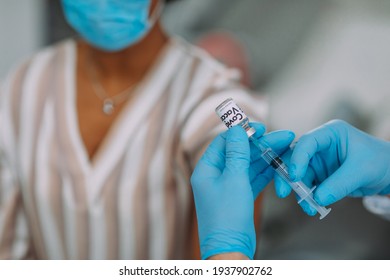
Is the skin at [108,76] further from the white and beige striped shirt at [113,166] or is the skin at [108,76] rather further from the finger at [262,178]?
the finger at [262,178]

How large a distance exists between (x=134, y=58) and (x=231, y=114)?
0.40 metres

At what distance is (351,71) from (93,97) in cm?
73

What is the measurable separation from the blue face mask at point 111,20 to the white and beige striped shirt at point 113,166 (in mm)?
81

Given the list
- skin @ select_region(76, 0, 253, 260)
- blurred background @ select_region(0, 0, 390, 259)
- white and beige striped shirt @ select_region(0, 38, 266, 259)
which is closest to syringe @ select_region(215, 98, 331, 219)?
white and beige striped shirt @ select_region(0, 38, 266, 259)

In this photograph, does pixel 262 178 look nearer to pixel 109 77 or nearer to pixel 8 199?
pixel 109 77

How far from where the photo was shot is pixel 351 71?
1385mm

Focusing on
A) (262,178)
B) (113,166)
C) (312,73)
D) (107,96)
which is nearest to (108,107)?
(107,96)

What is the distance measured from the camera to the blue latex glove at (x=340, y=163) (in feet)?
2.31

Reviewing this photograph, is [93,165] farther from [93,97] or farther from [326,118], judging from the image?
[326,118]

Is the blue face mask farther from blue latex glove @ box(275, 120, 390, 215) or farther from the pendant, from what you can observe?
blue latex glove @ box(275, 120, 390, 215)

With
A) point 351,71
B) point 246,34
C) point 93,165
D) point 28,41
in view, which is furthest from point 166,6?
point 93,165

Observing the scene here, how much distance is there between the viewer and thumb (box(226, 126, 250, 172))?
0.69 metres

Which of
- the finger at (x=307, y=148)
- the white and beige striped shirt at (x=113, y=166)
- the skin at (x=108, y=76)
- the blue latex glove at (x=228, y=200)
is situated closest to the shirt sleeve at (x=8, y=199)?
the white and beige striped shirt at (x=113, y=166)
